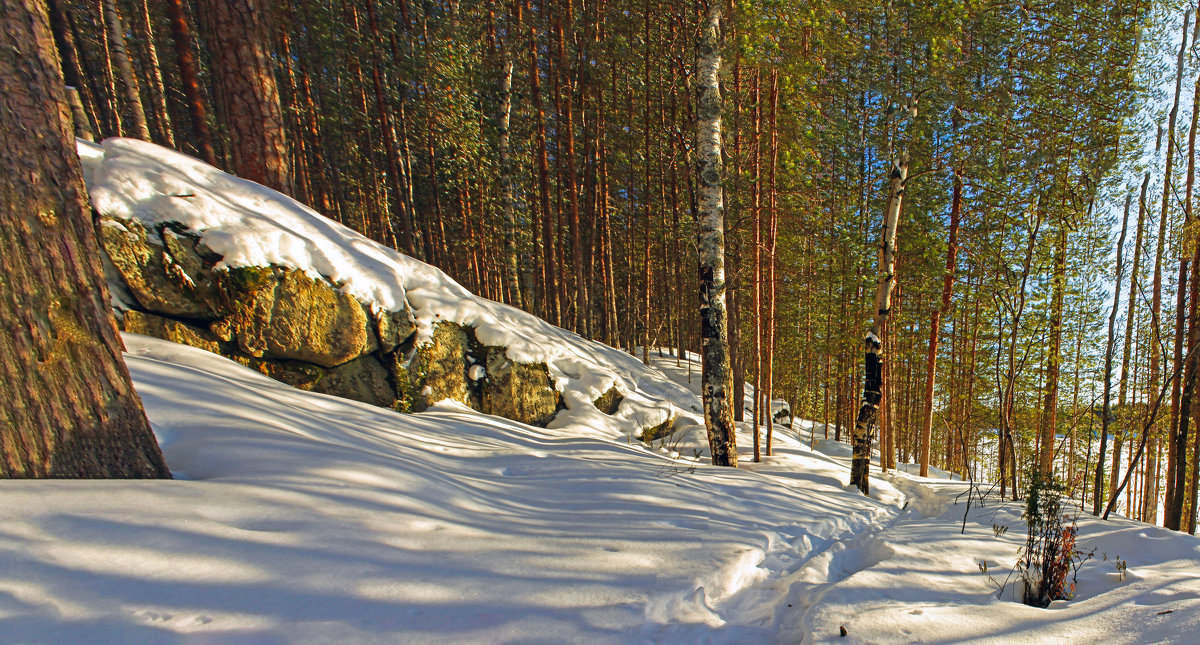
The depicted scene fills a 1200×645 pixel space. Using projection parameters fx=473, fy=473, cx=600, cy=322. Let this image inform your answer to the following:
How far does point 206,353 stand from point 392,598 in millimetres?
4613

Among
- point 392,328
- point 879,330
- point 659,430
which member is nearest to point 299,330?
point 392,328

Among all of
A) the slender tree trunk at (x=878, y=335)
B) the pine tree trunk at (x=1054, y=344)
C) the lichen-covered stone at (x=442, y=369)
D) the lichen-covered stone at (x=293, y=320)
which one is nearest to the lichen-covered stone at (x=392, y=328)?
the lichen-covered stone at (x=293, y=320)

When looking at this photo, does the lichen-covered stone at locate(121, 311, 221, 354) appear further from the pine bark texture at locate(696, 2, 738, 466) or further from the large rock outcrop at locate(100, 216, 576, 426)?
the pine bark texture at locate(696, 2, 738, 466)

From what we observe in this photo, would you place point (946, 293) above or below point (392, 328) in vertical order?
above

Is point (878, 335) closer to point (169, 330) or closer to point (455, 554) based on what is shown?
point (455, 554)

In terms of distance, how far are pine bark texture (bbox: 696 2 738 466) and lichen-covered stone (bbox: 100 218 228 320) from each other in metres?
5.94

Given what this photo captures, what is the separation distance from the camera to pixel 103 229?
4922 mm

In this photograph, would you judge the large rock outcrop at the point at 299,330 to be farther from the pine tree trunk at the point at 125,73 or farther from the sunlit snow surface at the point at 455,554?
the pine tree trunk at the point at 125,73

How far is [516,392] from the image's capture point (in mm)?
7828

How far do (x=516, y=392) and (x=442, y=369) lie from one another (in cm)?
126

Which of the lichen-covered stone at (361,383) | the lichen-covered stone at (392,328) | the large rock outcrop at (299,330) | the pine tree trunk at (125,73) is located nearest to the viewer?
the large rock outcrop at (299,330)

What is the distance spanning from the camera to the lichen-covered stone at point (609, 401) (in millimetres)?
8727

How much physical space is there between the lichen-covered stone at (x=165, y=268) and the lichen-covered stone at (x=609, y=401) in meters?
5.67

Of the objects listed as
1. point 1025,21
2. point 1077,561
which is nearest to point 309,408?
point 1077,561
